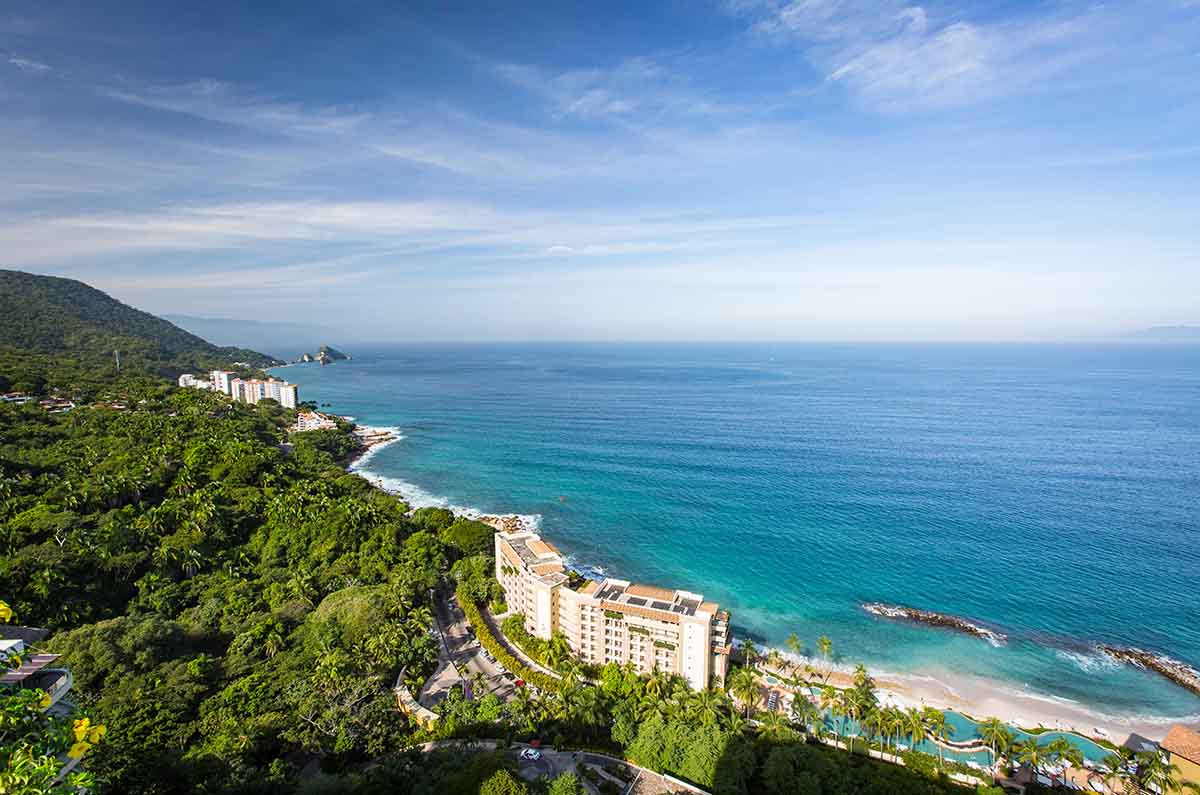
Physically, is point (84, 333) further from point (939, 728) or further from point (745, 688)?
point (939, 728)

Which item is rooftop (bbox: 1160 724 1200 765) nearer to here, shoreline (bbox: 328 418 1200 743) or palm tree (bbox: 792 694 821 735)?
shoreline (bbox: 328 418 1200 743)

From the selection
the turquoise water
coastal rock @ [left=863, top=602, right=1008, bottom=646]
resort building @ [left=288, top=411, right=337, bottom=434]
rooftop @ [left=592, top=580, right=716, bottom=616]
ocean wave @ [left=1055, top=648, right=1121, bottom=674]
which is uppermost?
resort building @ [left=288, top=411, right=337, bottom=434]

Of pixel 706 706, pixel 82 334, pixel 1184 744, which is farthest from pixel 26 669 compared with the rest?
pixel 82 334

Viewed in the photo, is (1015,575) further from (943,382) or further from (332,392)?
(332,392)

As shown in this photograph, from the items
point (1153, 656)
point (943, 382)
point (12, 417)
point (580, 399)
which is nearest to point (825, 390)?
point (943, 382)

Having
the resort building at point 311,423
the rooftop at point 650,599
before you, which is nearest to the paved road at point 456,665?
the rooftop at point 650,599

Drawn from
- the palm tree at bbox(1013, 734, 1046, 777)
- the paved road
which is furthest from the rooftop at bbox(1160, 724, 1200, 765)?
the paved road
